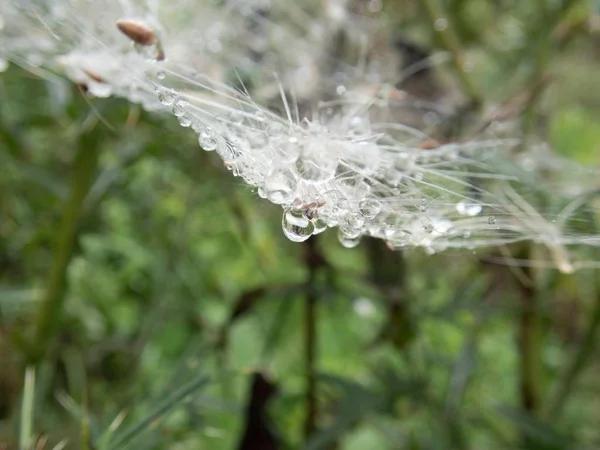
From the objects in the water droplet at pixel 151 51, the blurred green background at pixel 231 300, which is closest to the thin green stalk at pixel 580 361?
the blurred green background at pixel 231 300

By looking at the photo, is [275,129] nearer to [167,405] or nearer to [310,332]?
[167,405]

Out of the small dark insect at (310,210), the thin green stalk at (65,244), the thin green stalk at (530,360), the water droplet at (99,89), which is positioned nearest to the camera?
the small dark insect at (310,210)

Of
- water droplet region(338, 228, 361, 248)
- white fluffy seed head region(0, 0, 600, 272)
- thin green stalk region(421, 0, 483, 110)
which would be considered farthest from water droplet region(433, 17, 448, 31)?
water droplet region(338, 228, 361, 248)

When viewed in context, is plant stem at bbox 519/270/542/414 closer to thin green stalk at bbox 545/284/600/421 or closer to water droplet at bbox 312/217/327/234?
thin green stalk at bbox 545/284/600/421

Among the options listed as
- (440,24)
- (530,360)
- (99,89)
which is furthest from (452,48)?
(99,89)

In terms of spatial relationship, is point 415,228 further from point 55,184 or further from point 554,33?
point 554,33

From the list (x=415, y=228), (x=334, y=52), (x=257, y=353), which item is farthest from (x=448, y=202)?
(x=257, y=353)

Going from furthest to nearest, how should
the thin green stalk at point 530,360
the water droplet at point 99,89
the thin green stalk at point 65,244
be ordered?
the thin green stalk at point 530,360
the thin green stalk at point 65,244
the water droplet at point 99,89

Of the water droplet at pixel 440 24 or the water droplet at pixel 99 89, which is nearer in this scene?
the water droplet at pixel 99 89

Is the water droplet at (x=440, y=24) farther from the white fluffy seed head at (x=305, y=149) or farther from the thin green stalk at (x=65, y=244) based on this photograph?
the thin green stalk at (x=65, y=244)
